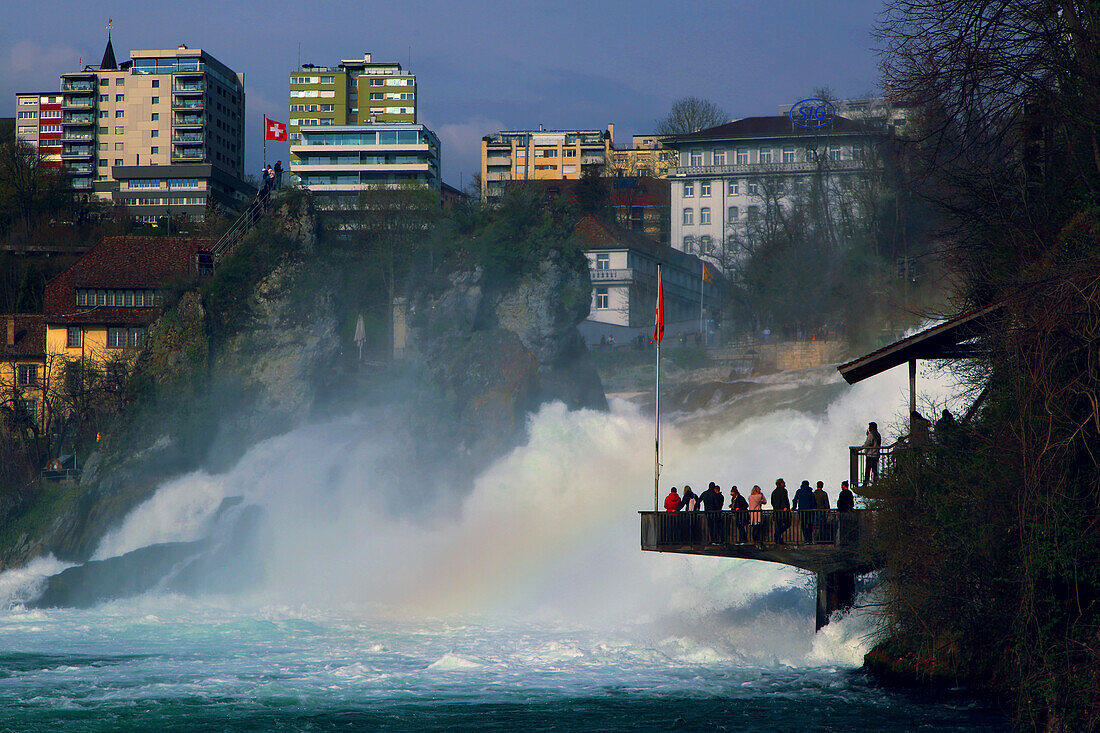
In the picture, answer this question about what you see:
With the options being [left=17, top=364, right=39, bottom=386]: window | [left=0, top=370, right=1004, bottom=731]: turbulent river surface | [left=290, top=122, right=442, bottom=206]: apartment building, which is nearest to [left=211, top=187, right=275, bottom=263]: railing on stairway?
[left=0, top=370, right=1004, bottom=731]: turbulent river surface

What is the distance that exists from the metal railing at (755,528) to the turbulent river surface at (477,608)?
3.82 m

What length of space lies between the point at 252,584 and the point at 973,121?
127 feet

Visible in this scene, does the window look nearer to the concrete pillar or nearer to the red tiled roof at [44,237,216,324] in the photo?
the red tiled roof at [44,237,216,324]

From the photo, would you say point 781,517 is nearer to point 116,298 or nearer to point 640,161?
point 116,298

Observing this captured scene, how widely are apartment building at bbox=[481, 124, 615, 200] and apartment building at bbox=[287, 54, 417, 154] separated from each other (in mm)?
12103

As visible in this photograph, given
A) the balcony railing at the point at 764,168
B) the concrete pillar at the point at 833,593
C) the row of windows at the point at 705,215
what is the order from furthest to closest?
the row of windows at the point at 705,215 → the balcony railing at the point at 764,168 → the concrete pillar at the point at 833,593

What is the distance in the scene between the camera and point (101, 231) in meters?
101

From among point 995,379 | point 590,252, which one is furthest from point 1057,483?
point 590,252

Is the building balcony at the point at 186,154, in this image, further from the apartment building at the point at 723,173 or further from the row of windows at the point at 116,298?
the row of windows at the point at 116,298

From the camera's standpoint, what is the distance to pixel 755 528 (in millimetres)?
29125

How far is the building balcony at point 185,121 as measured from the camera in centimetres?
13762

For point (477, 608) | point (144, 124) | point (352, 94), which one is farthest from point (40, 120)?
point (477, 608)

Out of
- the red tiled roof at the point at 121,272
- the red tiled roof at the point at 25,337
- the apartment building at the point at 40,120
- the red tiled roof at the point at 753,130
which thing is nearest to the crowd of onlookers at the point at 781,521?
the red tiled roof at the point at 121,272

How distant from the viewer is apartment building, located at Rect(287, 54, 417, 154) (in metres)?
136
